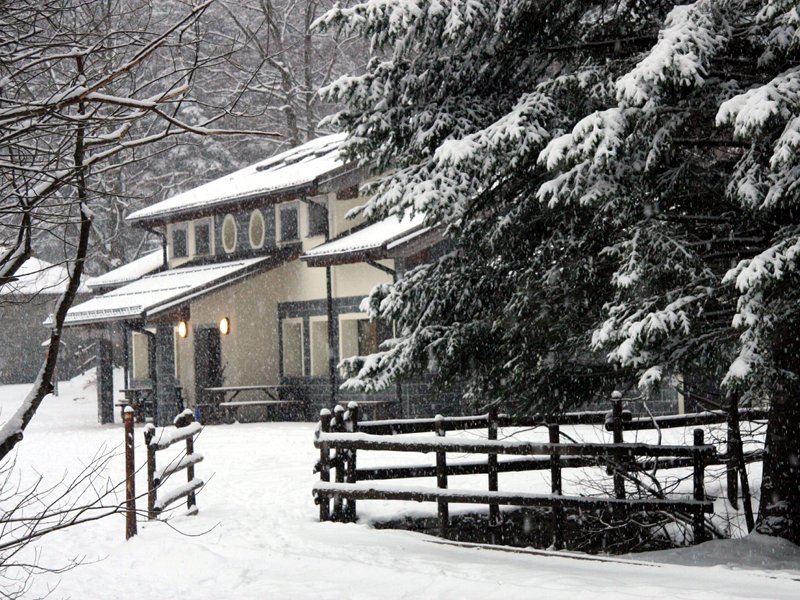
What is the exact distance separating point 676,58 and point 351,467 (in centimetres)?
528

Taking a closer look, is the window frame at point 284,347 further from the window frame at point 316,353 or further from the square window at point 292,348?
the window frame at point 316,353

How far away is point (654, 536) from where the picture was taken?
10297 mm

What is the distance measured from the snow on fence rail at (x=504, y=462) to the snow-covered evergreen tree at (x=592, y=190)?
0.55 metres

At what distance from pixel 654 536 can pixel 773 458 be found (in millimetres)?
1610

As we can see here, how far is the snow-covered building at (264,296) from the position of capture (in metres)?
22.8

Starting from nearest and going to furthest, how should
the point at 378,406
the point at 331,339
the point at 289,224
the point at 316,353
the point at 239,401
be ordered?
the point at 378,406, the point at 331,339, the point at 316,353, the point at 239,401, the point at 289,224

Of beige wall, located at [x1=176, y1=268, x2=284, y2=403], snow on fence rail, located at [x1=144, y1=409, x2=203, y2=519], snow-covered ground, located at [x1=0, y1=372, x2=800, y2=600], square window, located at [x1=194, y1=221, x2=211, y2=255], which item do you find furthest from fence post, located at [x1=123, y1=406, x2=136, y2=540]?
square window, located at [x1=194, y1=221, x2=211, y2=255]

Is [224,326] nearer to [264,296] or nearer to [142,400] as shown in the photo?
[264,296]

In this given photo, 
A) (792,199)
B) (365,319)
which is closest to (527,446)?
(792,199)

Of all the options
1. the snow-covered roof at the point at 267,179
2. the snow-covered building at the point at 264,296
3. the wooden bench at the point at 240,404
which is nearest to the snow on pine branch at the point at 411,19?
the snow-covered building at the point at 264,296

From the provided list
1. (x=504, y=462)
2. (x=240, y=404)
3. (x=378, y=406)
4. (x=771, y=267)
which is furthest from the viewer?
(x=240, y=404)

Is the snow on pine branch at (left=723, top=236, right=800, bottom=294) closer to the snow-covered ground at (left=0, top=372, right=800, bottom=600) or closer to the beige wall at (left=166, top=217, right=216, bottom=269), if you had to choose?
the snow-covered ground at (left=0, top=372, right=800, bottom=600)

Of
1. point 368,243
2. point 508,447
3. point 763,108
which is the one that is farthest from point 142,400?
point 763,108

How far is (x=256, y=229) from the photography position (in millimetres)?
25953
